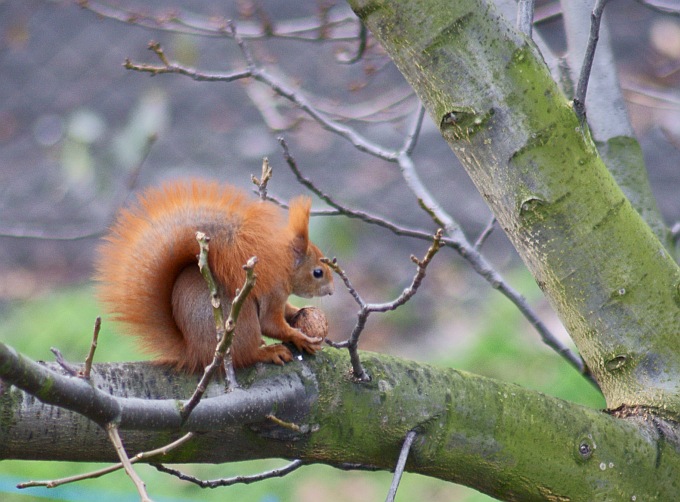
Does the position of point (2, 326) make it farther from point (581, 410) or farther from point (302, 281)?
point (581, 410)

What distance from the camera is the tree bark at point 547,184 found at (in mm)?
1106

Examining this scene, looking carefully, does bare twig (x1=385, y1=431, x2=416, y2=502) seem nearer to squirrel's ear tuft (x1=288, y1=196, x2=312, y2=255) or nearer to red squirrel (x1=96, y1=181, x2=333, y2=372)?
red squirrel (x1=96, y1=181, x2=333, y2=372)

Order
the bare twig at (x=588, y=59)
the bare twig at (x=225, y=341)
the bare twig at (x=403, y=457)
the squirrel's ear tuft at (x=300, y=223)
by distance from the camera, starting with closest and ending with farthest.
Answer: the bare twig at (x=225, y=341) → the bare twig at (x=403, y=457) → the bare twig at (x=588, y=59) → the squirrel's ear tuft at (x=300, y=223)

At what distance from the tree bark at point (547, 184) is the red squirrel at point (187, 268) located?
0.32 m

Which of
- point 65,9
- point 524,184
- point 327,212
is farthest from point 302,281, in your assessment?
point 65,9

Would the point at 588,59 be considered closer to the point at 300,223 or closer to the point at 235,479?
the point at 300,223

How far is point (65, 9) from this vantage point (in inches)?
219

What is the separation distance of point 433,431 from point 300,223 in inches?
20.9

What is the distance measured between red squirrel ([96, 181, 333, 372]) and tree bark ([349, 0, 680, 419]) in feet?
1.06

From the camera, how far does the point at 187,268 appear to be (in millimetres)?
1276

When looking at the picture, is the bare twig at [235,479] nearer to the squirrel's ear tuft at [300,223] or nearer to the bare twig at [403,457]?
the bare twig at [403,457]

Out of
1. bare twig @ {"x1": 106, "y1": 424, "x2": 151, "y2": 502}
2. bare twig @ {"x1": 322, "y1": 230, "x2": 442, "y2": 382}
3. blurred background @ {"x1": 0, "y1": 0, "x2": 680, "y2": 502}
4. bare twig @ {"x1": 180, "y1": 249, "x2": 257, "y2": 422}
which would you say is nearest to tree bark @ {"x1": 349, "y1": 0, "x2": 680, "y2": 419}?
bare twig @ {"x1": 322, "y1": 230, "x2": 442, "y2": 382}

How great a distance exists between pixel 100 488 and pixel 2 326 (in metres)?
1.25

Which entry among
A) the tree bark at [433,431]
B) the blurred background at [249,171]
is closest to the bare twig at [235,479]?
the tree bark at [433,431]
